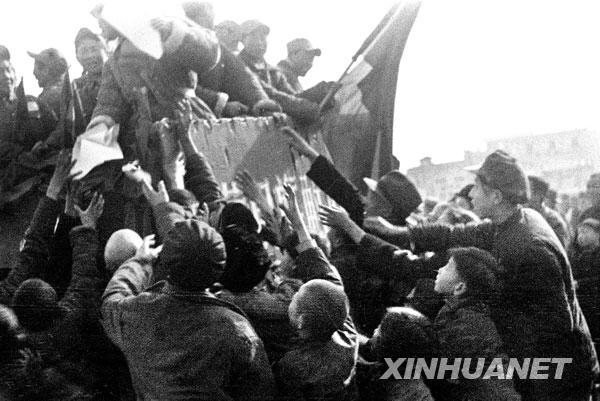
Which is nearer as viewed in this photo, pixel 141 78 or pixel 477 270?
pixel 477 270

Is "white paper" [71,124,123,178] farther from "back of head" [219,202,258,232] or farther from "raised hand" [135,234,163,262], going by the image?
"raised hand" [135,234,163,262]

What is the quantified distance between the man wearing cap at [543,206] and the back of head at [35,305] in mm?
1857

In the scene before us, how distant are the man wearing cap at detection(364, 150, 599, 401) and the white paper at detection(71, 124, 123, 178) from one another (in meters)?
1.43

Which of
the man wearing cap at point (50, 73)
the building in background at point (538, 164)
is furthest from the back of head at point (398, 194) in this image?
the man wearing cap at point (50, 73)

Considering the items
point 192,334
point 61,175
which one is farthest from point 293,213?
point 61,175

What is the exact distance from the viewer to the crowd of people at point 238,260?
2498 mm

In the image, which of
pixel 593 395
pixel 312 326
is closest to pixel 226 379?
pixel 312 326

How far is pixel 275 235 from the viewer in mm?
Answer: 3199

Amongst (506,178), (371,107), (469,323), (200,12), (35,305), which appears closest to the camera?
(469,323)

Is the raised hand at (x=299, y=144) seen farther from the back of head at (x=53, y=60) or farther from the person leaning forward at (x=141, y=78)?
the back of head at (x=53, y=60)

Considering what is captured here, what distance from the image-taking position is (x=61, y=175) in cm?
357

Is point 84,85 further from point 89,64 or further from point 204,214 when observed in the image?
point 204,214

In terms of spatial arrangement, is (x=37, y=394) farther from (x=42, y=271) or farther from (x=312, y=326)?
(x=312, y=326)

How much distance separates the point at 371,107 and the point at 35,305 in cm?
173
